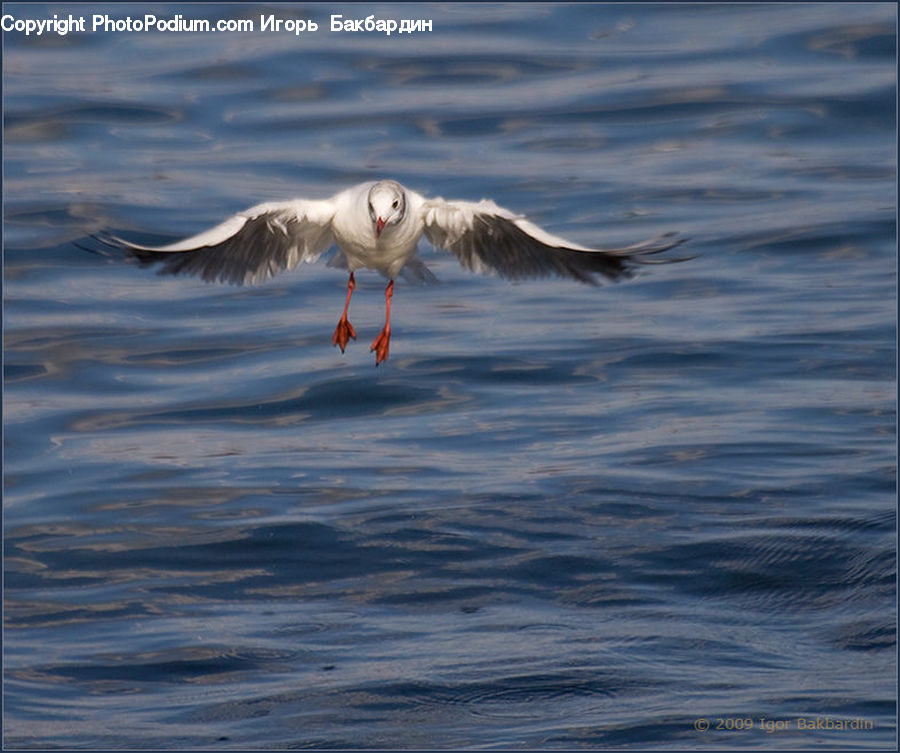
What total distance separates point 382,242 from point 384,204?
1.23 feet

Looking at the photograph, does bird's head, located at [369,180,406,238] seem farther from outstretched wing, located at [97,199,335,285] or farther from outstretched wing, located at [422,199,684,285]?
outstretched wing, located at [97,199,335,285]

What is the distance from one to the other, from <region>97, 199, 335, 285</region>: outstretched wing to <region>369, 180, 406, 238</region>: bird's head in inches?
20.9

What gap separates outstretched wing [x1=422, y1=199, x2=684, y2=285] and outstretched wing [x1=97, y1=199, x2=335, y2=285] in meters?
0.69

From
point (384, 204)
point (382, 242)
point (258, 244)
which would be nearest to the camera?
point (384, 204)

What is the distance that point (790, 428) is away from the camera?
15.9 metres

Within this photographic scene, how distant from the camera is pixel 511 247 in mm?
11141

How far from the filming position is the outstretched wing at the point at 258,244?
1045 centimetres

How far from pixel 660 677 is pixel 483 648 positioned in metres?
1.21

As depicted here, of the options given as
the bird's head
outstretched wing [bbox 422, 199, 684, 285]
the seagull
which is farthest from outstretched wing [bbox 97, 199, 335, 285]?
outstretched wing [bbox 422, 199, 684, 285]

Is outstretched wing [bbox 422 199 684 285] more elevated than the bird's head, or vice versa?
the bird's head

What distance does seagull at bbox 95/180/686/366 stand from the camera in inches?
412

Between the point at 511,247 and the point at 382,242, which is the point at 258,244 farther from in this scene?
the point at 511,247

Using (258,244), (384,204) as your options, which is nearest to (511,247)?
(384,204)

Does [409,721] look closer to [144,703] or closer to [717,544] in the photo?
[144,703]
